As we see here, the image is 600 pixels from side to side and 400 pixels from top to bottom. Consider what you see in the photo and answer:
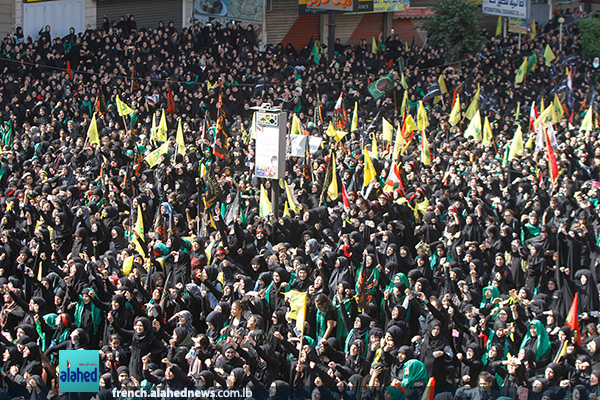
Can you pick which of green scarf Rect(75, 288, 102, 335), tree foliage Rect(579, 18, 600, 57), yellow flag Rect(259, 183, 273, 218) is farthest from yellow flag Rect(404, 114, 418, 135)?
tree foliage Rect(579, 18, 600, 57)

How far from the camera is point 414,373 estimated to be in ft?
25.8

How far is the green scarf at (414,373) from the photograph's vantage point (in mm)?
7808

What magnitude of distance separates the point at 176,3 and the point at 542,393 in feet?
71.3

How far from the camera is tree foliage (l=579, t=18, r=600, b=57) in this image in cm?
3005

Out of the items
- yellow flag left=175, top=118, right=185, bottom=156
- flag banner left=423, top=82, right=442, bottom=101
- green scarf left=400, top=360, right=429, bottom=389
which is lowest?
green scarf left=400, top=360, right=429, bottom=389

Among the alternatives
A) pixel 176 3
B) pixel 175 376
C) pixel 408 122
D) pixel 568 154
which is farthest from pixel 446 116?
pixel 175 376

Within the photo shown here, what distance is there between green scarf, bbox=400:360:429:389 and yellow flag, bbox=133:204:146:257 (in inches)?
179

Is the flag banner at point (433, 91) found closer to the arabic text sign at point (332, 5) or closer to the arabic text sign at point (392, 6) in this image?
the arabic text sign at point (332, 5)

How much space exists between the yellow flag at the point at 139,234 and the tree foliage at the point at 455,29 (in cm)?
1659

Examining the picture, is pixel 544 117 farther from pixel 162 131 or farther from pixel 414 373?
pixel 414 373

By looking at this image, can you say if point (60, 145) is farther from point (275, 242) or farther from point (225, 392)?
point (225, 392)

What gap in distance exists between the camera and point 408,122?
56.6ft

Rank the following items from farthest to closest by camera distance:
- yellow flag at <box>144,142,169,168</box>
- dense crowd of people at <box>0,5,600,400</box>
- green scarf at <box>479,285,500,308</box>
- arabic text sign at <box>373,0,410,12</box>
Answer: arabic text sign at <box>373,0,410,12</box> < yellow flag at <box>144,142,169,168</box> < green scarf at <box>479,285,500,308</box> < dense crowd of people at <box>0,5,600,400</box>

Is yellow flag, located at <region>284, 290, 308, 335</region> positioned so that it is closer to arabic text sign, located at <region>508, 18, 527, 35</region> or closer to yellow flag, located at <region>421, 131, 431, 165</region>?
yellow flag, located at <region>421, 131, 431, 165</region>
